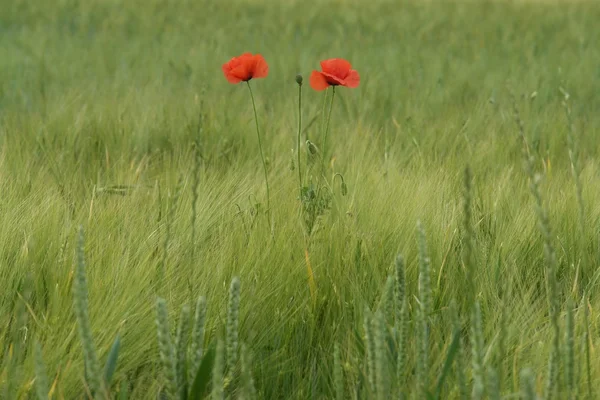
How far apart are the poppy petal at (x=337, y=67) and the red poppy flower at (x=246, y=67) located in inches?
4.8

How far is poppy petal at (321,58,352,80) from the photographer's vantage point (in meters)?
1.53

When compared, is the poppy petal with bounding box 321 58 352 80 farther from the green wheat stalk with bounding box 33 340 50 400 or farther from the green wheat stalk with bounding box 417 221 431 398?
the green wheat stalk with bounding box 33 340 50 400

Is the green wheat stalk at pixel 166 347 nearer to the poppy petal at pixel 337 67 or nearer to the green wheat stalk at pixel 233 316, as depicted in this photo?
the green wheat stalk at pixel 233 316

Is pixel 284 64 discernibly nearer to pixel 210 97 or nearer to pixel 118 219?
pixel 210 97

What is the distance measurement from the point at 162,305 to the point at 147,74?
10.0 feet

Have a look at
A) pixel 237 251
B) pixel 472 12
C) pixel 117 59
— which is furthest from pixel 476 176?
pixel 472 12

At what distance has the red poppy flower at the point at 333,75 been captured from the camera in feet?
5.00

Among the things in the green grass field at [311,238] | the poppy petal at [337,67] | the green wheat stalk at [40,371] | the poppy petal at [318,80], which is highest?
the poppy petal at [337,67]

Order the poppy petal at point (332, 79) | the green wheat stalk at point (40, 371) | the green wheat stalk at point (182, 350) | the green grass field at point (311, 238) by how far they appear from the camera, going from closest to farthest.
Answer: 1. the green wheat stalk at point (40, 371)
2. the green wheat stalk at point (182, 350)
3. the green grass field at point (311, 238)
4. the poppy petal at point (332, 79)

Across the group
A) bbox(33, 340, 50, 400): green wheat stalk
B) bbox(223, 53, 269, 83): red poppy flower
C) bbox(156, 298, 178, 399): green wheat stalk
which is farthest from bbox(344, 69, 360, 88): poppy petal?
bbox(33, 340, 50, 400): green wheat stalk

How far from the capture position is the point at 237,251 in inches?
49.9

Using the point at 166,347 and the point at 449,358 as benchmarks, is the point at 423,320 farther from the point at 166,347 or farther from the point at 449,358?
the point at 166,347

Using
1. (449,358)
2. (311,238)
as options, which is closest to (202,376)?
(449,358)

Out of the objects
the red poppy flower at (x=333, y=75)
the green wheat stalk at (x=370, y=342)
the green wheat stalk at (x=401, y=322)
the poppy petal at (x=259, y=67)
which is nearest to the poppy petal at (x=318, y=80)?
the red poppy flower at (x=333, y=75)
